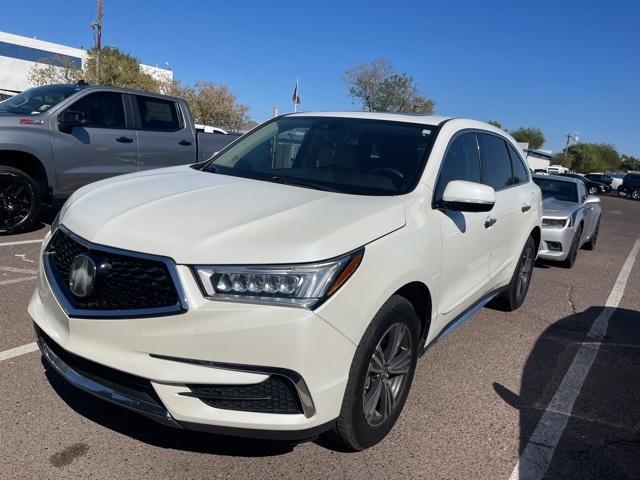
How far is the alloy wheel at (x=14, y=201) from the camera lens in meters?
6.78

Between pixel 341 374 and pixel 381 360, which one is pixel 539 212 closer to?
pixel 381 360

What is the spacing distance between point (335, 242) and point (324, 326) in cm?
37

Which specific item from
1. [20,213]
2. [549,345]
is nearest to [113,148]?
[20,213]

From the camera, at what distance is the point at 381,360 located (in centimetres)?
285

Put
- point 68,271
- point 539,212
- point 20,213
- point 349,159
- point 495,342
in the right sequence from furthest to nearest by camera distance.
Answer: point 20,213, point 539,212, point 495,342, point 349,159, point 68,271

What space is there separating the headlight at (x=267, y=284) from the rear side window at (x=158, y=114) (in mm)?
6293

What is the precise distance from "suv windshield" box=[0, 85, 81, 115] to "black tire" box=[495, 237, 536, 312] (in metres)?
5.82

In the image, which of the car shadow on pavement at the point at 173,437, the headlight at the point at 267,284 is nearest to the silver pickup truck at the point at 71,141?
the car shadow on pavement at the point at 173,437

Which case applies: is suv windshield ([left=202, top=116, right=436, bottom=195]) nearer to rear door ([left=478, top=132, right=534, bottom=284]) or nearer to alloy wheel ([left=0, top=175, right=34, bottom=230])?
→ rear door ([left=478, top=132, right=534, bottom=284])

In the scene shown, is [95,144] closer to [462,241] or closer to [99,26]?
[462,241]

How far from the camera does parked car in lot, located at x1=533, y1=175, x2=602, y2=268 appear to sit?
8164mm

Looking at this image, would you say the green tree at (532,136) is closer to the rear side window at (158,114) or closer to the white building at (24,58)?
the white building at (24,58)

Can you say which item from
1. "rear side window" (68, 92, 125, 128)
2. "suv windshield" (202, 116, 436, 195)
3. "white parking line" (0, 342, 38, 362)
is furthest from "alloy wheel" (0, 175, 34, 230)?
"suv windshield" (202, 116, 436, 195)

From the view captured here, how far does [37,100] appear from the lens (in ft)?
23.4
